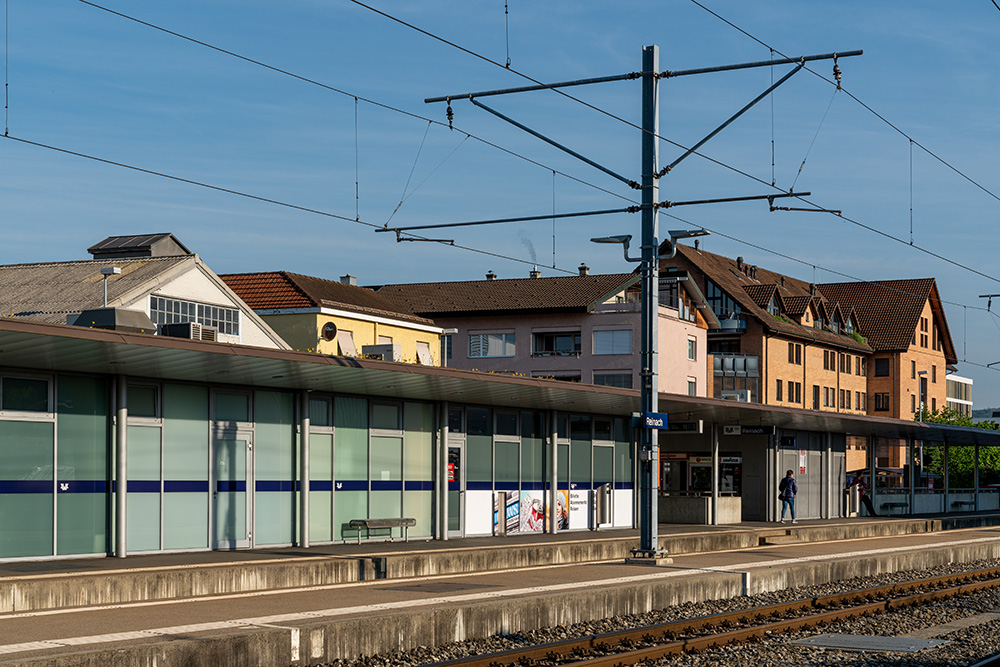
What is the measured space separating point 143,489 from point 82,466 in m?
1.13

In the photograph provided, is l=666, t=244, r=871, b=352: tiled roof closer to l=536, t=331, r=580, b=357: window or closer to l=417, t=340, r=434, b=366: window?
l=536, t=331, r=580, b=357: window

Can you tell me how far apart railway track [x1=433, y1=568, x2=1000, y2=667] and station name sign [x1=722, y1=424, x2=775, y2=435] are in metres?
13.4

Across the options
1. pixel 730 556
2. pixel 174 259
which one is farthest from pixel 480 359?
pixel 730 556

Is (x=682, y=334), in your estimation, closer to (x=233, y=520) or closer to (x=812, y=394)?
(x=812, y=394)

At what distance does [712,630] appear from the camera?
16.1 meters

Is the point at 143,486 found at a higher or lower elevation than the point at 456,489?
higher

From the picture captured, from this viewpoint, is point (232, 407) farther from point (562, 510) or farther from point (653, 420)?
point (562, 510)

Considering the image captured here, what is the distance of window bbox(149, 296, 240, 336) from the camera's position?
39.0 metres

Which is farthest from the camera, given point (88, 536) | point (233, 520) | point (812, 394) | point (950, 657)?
point (812, 394)

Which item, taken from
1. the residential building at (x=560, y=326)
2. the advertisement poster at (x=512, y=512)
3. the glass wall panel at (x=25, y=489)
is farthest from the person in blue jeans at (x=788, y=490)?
the residential building at (x=560, y=326)

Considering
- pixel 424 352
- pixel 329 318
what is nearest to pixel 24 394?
pixel 329 318

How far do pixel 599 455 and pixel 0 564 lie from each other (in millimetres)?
15839

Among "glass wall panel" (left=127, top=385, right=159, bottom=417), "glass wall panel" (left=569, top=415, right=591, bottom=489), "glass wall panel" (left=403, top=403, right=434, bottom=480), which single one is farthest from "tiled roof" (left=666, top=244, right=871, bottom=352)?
"glass wall panel" (left=127, top=385, right=159, bottom=417)

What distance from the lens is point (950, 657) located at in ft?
46.9
